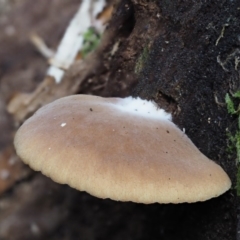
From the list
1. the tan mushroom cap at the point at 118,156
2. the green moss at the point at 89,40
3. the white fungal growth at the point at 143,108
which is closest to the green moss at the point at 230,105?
the tan mushroom cap at the point at 118,156

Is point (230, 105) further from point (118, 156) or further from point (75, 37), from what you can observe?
point (75, 37)

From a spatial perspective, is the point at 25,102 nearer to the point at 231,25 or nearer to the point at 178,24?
the point at 178,24

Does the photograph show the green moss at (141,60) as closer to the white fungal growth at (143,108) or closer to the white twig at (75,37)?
the white fungal growth at (143,108)

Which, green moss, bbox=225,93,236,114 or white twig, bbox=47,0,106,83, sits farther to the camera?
white twig, bbox=47,0,106,83

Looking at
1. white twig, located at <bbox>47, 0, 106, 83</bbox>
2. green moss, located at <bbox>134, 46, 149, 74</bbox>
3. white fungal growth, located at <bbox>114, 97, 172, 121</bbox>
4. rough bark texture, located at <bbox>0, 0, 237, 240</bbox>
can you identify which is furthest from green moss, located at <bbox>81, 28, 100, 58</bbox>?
white fungal growth, located at <bbox>114, 97, 172, 121</bbox>

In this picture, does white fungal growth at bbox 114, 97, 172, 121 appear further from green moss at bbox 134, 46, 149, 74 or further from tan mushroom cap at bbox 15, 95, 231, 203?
green moss at bbox 134, 46, 149, 74

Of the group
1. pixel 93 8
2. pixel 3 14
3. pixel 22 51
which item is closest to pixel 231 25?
pixel 93 8
